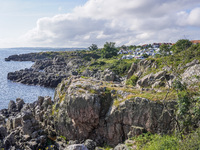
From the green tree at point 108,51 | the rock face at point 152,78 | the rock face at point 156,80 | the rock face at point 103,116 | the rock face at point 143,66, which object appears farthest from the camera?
the green tree at point 108,51

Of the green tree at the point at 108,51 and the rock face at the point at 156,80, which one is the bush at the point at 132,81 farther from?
the green tree at the point at 108,51

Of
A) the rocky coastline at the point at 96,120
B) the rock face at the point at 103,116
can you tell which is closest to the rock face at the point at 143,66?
the rocky coastline at the point at 96,120

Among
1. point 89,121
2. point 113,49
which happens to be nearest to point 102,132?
point 89,121

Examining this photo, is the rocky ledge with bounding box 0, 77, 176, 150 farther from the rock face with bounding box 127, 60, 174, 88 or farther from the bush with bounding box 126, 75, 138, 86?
the bush with bounding box 126, 75, 138, 86

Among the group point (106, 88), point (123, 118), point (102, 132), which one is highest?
point (106, 88)

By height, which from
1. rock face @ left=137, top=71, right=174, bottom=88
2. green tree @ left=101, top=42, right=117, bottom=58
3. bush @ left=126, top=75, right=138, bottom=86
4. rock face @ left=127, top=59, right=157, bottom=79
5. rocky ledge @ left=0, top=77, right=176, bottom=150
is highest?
green tree @ left=101, top=42, right=117, bottom=58

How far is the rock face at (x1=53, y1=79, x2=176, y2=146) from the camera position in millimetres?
25719

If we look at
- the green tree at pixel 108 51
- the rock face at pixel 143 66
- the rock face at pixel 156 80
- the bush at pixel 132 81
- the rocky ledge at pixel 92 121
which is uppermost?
the green tree at pixel 108 51

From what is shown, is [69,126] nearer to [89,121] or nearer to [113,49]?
[89,121]

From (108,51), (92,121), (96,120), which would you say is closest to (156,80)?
(96,120)

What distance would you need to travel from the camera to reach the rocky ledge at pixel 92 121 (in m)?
26.0

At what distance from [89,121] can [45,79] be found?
74.3m

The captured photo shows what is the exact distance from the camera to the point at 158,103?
25594mm

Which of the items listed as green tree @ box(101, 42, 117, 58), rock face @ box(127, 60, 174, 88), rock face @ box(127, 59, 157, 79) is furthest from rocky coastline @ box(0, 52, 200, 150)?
green tree @ box(101, 42, 117, 58)
